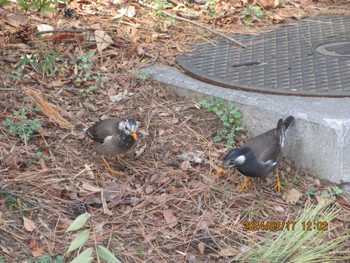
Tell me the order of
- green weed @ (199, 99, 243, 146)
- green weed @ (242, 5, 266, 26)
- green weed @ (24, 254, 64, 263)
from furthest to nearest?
green weed @ (242, 5, 266, 26)
green weed @ (199, 99, 243, 146)
green weed @ (24, 254, 64, 263)

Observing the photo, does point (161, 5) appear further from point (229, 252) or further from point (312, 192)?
point (229, 252)

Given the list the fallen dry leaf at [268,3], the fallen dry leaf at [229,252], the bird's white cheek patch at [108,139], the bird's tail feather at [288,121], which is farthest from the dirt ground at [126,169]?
the fallen dry leaf at [268,3]

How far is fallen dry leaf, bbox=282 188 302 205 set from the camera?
4957 mm

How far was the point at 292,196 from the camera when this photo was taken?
196 inches

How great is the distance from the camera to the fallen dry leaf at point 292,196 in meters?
4.96

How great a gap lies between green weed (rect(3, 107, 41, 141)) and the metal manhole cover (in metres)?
1.63

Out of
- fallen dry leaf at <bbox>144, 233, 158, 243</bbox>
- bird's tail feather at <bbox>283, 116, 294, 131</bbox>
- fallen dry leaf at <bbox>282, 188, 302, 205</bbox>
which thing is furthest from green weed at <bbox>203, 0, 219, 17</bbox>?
fallen dry leaf at <bbox>144, 233, 158, 243</bbox>

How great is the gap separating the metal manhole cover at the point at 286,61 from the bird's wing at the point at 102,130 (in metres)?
1.10

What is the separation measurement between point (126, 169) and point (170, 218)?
86 centimetres

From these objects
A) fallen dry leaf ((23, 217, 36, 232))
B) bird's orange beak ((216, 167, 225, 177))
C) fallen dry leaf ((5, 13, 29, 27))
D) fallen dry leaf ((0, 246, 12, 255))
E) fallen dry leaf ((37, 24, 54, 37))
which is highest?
fallen dry leaf ((0, 246, 12, 255))

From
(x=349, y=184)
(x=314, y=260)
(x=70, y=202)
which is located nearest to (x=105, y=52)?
(x=70, y=202)

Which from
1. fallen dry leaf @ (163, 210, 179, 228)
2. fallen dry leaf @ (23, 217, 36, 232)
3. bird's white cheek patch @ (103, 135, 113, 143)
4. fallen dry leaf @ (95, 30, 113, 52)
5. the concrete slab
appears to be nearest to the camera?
fallen dry leaf @ (23, 217, 36, 232)

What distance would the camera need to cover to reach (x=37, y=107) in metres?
5.66

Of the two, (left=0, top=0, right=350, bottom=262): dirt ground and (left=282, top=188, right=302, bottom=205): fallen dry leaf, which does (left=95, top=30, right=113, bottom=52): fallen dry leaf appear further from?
(left=282, top=188, right=302, bottom=205): fallen dry leaf
